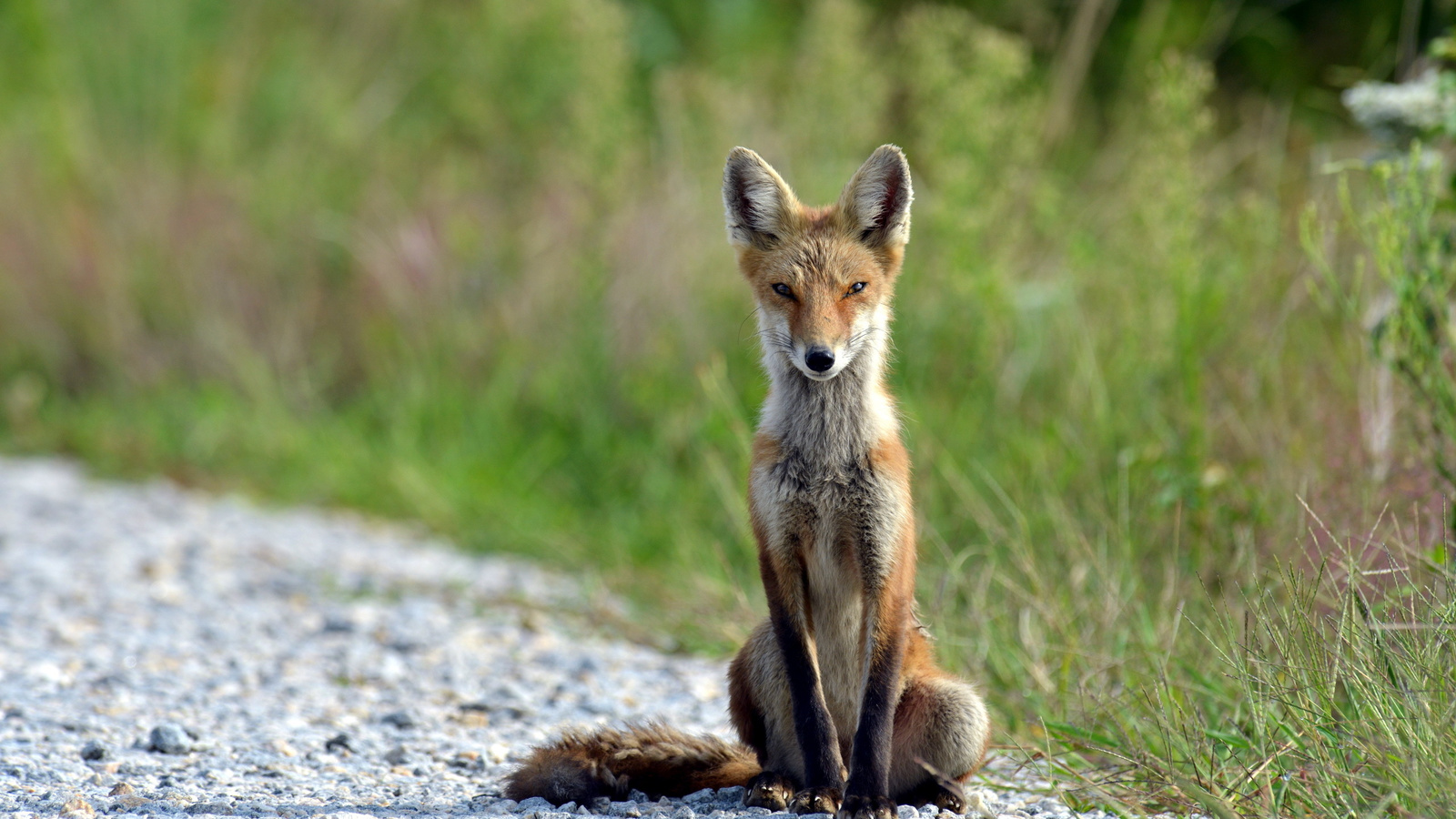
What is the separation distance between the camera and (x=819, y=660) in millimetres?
3529

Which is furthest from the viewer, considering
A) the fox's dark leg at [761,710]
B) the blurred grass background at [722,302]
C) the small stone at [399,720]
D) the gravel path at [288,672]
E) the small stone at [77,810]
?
the blurred grass background at [722,302]

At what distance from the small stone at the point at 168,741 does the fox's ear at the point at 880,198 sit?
2.55 meters

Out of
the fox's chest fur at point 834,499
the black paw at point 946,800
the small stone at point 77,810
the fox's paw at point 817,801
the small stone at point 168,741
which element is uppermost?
the fox's chest fur at point 834,499

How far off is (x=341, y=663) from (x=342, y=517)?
9.80 feet

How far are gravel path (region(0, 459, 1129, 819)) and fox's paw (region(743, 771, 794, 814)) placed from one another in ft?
0.22

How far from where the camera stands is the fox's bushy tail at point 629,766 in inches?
133

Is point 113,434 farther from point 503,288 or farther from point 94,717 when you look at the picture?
point 94,717

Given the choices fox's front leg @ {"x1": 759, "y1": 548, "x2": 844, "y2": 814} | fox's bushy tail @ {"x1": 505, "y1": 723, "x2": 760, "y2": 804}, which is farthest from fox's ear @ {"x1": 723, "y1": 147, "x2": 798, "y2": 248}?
fox's bushy tail @ {"x1": 505, "y1": 723, "x2": 760, "y2": 804}

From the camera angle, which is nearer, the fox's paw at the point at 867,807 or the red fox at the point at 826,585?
the fox's paw at the point at 867,807

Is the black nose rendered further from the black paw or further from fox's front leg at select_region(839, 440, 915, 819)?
the black paw

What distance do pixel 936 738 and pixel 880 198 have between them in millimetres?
1466

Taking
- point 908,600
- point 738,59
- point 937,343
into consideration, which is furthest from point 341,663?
point 738,59

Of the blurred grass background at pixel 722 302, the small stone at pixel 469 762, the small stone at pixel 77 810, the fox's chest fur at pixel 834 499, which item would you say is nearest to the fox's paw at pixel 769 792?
the fox's chest fur at pixel 834 499

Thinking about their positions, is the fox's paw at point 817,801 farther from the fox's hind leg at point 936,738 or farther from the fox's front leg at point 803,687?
the fox's hind leg at point 936,738
